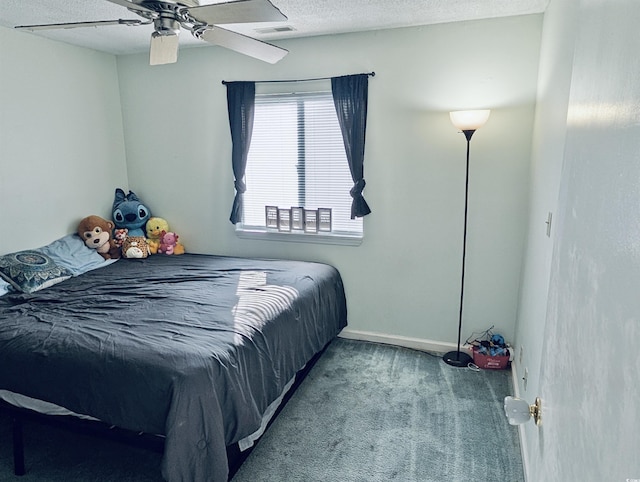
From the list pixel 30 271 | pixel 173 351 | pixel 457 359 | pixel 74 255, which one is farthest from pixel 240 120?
pixel 457 359

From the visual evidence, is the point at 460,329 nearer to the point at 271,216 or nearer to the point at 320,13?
the point at 271,216

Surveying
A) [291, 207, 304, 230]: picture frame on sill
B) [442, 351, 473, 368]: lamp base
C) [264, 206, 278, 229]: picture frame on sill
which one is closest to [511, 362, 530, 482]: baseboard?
[442, 351, 473, 368]: lamp base

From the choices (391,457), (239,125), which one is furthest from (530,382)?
(239,125)

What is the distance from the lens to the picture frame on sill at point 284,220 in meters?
3.62

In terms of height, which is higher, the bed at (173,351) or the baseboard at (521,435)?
the bed at (173,351)

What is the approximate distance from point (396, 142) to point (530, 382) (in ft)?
6.17

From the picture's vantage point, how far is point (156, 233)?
3.97 metres

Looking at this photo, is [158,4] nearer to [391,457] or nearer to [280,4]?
[280,4]

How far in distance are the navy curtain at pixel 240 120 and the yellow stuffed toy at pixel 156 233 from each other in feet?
2.89

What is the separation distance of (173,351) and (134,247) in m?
2.11

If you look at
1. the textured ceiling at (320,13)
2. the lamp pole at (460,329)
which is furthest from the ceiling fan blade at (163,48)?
the lamp pole at (460,329)

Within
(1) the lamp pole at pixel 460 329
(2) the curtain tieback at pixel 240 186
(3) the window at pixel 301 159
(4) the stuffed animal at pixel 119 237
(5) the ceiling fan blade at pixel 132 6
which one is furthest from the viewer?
(4) the stuffed animal at pixel 119 237

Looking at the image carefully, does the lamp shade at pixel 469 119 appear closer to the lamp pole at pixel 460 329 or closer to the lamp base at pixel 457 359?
the lamp pole at pixel 460 329

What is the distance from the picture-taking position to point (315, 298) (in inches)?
118
